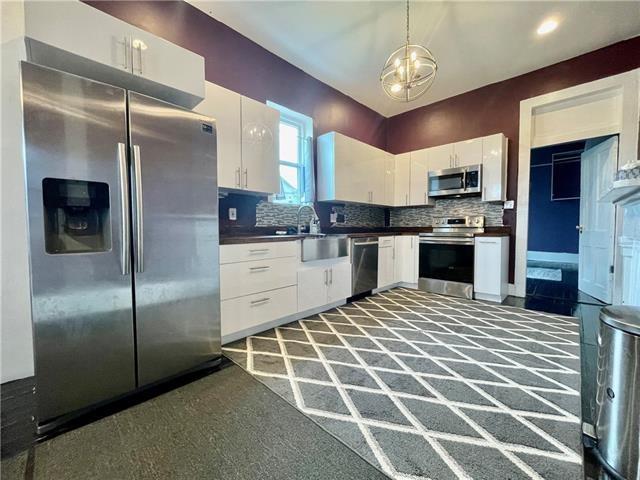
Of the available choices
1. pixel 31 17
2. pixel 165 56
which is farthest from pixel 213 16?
pixel 31 17

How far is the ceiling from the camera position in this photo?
2459mm

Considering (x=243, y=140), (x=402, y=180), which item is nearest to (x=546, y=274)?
→ (x=402, y=180)

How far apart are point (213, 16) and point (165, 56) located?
1228 millimetres

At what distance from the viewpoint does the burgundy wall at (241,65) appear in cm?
223

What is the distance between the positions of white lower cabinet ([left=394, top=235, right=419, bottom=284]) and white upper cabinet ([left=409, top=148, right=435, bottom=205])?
2.19ft

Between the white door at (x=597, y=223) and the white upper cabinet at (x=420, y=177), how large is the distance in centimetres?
201

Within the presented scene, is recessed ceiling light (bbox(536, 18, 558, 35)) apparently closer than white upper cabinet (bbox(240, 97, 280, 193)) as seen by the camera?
No

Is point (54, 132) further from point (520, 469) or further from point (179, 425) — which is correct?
point (520, 469)

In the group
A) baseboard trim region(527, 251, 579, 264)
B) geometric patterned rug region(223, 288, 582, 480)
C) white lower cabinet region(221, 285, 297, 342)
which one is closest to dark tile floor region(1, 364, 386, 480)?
geometric patterned rug region(223, 288, 582, 480)

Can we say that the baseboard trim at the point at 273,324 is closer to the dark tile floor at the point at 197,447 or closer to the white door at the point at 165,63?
the dark tile floor at the point at 197,447

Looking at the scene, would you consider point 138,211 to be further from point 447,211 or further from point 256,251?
point 447,211

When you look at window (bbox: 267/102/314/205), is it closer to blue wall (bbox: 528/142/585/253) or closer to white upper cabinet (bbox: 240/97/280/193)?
white upper cabinet (bbox: 240/97/280/193)

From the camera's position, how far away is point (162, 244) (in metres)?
1.51

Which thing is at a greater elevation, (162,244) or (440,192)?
(440,192)
